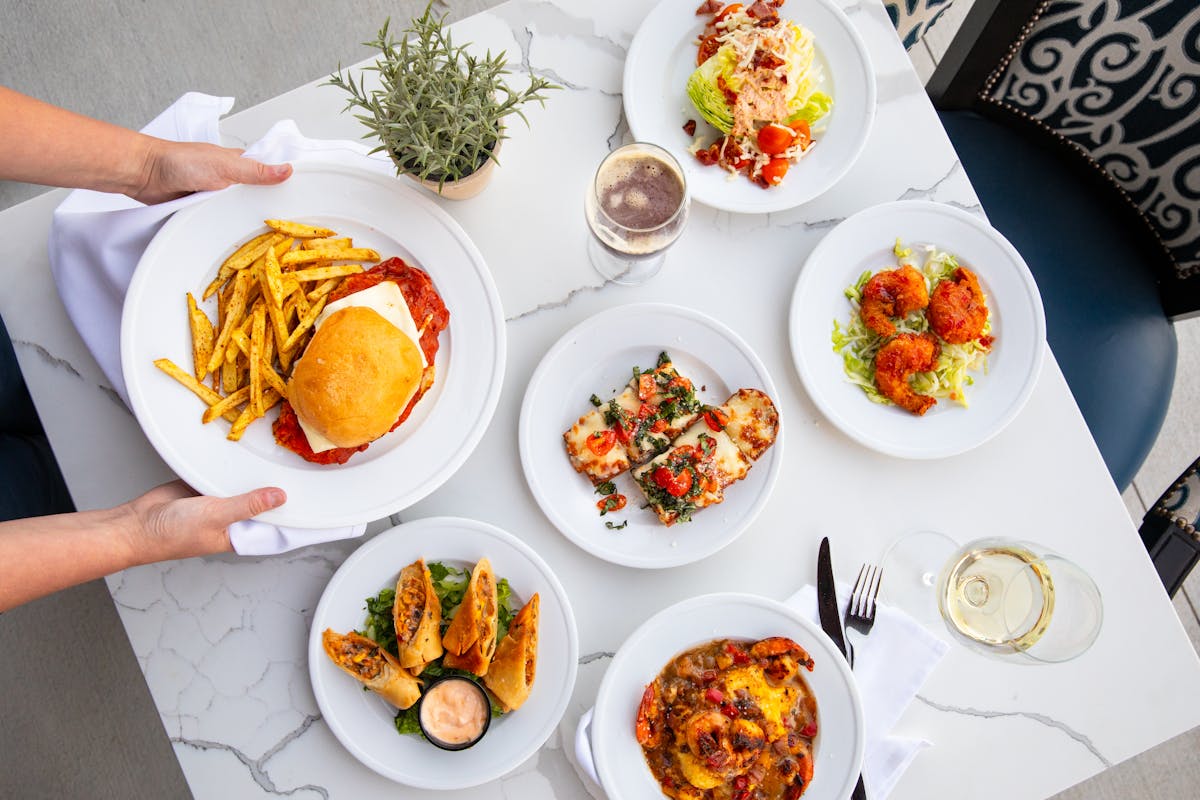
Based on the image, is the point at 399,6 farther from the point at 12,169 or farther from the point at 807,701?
the point at 807,701

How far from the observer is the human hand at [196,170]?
2.16 meters

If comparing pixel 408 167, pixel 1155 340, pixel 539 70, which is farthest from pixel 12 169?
pixel 1155 340

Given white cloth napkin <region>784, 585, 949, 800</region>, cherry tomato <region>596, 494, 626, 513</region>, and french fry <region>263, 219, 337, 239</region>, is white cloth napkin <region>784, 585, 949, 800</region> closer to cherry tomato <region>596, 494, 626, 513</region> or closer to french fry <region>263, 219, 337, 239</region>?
cherry tomato <region>596, 494, 626, 513</region>

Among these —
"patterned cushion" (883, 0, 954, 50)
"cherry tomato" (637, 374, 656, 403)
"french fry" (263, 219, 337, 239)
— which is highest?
"patterned cushion" (883, 0, 954, 50)

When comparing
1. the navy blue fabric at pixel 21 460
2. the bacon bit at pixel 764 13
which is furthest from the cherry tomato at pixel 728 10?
the navy blue fabric at pixel 21 460

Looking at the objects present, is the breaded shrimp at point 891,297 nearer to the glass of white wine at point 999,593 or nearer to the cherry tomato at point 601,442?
the glass of white wine at point 999,593

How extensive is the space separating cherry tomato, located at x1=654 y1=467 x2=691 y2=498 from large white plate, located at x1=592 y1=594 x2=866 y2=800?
0.30 metres

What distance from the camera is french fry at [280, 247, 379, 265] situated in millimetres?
2193

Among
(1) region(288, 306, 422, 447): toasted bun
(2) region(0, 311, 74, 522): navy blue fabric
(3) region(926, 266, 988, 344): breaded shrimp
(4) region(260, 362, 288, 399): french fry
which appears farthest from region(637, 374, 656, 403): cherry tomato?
(2) region(0, 311, 74, 522): navy blue fabric

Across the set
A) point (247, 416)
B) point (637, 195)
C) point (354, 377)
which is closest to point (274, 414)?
point (247, 416)

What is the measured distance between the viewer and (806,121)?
8.03 ft

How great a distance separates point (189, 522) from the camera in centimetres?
212

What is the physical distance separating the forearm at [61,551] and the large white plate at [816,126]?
1821mm

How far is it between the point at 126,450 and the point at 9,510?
56 centimetres
